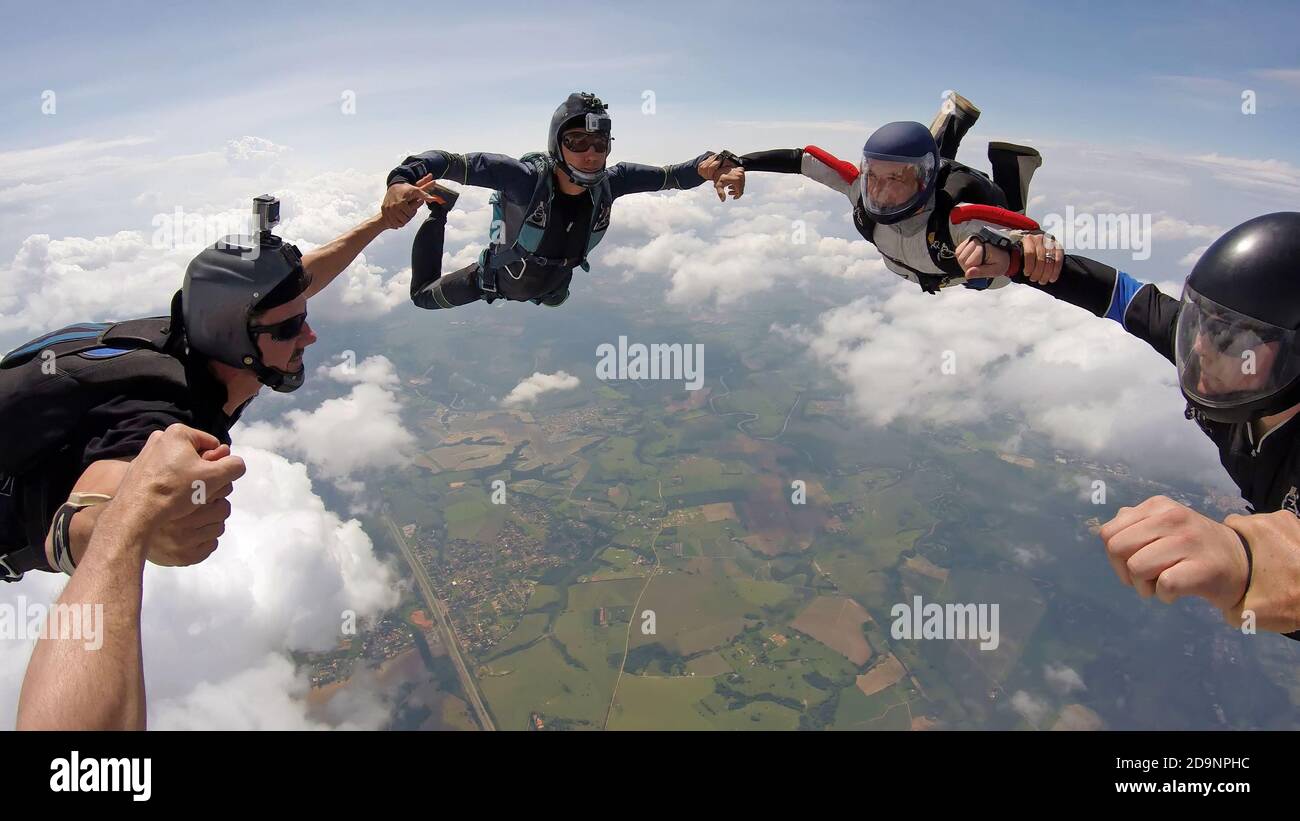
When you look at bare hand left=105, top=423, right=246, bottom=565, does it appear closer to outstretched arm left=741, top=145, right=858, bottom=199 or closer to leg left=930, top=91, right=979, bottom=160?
outstretched arm left=741, top=145, right=858, bottom=199

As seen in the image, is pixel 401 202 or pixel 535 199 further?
pixel 535 199

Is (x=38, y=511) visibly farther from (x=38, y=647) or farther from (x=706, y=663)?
(x=706, y=663)

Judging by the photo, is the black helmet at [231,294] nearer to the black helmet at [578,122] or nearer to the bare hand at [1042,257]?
the black helmet at [578,122]

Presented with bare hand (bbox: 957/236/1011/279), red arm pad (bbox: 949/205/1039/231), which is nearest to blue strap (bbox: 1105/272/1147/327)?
red arm pad (bbox: 949/205/1039/231)

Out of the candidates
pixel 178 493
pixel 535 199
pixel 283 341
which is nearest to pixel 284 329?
pixel 283 341

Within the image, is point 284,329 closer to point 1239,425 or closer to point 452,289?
point 452,289
